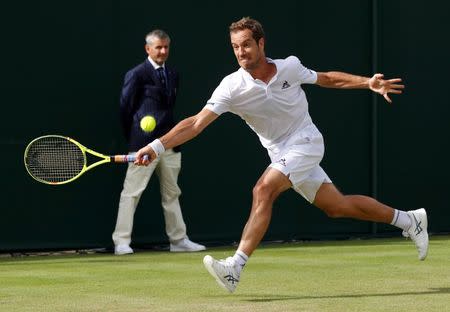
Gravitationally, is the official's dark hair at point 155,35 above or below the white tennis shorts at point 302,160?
above

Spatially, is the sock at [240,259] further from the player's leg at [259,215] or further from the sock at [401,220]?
the sock at [401,220]

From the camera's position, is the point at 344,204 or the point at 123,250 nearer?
the point at 344,204

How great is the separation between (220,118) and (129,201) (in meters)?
1.42

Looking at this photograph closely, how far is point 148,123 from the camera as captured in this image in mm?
9797

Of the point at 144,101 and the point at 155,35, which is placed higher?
the point at 155,35

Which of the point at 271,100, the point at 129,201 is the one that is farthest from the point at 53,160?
the point at 271,100

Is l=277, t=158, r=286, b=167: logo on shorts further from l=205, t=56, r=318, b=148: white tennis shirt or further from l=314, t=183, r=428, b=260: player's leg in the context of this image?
l=314, t=183, r=428, b=260: player's leg

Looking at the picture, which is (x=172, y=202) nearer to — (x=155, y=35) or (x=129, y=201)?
(x=129, y=201)

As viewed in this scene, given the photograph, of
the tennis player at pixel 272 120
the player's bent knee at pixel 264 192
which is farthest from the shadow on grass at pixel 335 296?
the player's bent knee at pixel 264 192

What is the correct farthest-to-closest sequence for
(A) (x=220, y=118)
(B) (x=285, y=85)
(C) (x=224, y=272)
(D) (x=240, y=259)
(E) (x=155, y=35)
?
(A) (x=220, y=118) → (E) (x=155, y=35) → (B) (x=285, y=85) → (D) (x=240, y=259) → (C) (x=224, y=272)

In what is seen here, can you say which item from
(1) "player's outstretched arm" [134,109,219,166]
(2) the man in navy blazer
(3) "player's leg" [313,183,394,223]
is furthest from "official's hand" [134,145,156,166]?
(2) the man in navy blazer

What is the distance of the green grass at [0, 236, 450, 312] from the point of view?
649 cm

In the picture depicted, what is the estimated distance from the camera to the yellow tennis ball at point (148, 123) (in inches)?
385

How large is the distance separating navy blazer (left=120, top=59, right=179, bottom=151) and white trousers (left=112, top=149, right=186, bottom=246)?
21cm
